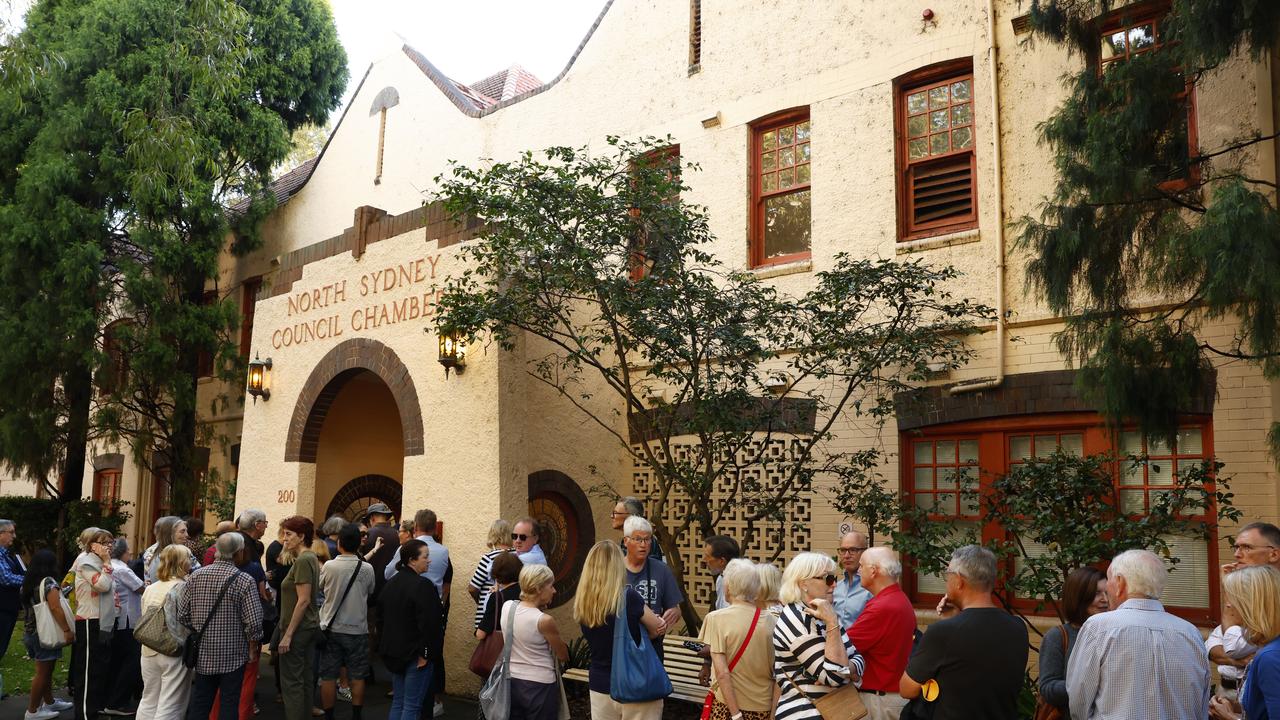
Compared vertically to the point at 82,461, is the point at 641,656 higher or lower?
lower

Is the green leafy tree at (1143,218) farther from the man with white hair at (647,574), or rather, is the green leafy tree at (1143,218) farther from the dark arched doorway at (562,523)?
the dark arched doorway at (562,523)

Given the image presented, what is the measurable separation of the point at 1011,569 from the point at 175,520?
23.9 feet

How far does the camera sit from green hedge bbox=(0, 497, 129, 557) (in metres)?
17.5

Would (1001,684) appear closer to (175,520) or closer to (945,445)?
(945,445)

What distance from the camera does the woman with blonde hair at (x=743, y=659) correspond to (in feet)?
17.3

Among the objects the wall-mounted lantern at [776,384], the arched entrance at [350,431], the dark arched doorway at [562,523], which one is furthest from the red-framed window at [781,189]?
the arched entrance at [350,431]

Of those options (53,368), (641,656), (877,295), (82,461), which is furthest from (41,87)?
(641,656)

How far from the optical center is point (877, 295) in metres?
8.93

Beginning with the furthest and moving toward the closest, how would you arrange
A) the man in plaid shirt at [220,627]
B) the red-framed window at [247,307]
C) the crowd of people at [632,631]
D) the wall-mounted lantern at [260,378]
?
the red-framed window at [247,307] → the wall-mounted lantern at [260,378] → the man in plaid shirt at [220,627] → the crowd of people at [632,631]

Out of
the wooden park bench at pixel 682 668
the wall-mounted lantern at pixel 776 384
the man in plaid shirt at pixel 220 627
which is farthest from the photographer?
the wall-mounted lantern at pixel 776 384

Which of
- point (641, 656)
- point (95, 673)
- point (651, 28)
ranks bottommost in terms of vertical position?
point (95, 673)

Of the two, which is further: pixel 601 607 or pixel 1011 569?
pixel 1011 569

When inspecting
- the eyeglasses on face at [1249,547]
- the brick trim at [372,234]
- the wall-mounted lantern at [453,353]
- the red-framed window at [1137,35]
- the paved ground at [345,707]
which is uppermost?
the red-framed window at [1137,35]

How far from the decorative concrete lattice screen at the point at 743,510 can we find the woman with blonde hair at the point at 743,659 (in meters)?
4.05
